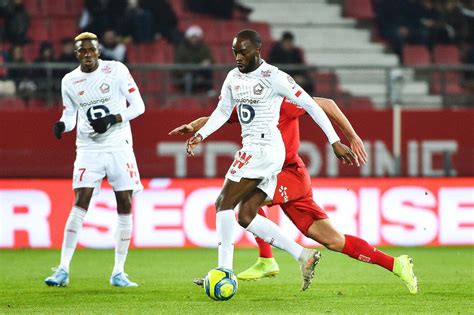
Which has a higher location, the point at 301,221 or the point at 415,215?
the point at 301,221

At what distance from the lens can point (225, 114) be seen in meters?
8.99

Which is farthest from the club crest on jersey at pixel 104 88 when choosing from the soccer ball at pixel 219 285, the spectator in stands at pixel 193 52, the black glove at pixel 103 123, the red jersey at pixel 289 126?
the spectator in stands at pixel 193 52

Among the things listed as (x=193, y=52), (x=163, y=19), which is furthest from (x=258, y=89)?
(x=163, y=19)

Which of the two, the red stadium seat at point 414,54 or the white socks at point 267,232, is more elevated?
the red stadium seat at point 414,54

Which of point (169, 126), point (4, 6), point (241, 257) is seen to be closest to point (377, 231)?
point (241, 257)

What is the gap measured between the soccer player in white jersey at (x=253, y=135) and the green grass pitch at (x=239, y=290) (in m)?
0.50

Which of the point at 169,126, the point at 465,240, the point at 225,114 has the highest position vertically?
the point at 225,114

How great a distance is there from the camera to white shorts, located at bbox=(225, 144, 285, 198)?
8.69m

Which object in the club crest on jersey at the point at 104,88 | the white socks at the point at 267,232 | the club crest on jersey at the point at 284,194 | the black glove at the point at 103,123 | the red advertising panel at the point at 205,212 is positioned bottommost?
the red advertising panel at the point at 205,212

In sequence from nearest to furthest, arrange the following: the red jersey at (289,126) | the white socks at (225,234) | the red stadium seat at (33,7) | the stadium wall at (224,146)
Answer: the white socks at (225,234) < the red jersey at (289,126) < the stadium wall at (224,146) < the red stadium seat at (33,7)

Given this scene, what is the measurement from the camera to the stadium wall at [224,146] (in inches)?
578

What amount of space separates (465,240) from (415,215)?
73 centimetres

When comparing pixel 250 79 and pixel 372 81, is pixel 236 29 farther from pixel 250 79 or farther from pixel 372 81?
pixel 250 79

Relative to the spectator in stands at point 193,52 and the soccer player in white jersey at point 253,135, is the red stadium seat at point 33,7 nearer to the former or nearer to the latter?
the spectator in stands at point 193,52
